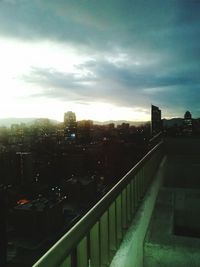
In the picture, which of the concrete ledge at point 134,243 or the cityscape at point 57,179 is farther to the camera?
the cityscape at point 57,179

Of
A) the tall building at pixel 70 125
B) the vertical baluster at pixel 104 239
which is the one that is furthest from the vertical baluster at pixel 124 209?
the tall building at pixel 70 125

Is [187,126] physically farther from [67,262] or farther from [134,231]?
[67,262]

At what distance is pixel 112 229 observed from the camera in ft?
9.75

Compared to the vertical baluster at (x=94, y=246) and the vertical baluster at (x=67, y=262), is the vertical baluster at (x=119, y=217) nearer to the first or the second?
the vertical baluster at (x=94, y=246)

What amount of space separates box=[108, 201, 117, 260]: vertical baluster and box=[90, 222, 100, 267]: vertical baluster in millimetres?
480

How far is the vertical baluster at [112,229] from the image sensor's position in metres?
2.89

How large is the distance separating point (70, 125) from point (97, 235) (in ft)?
477

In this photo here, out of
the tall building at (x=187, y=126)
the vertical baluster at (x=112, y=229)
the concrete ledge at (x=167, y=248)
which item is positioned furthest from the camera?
the tall building at (x=187, y=126)

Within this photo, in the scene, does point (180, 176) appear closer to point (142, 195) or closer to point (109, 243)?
point (142, 195)

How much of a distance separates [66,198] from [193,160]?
42.3 meters

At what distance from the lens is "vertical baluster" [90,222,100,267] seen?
227cm

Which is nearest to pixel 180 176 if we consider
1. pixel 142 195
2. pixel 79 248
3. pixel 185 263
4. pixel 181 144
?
pixel 181 144

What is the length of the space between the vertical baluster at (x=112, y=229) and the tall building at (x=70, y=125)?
12843 cm

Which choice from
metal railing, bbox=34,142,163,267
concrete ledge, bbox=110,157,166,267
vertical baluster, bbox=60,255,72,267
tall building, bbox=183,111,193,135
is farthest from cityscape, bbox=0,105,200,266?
vertical baluster, bbox=60,255,72,267
